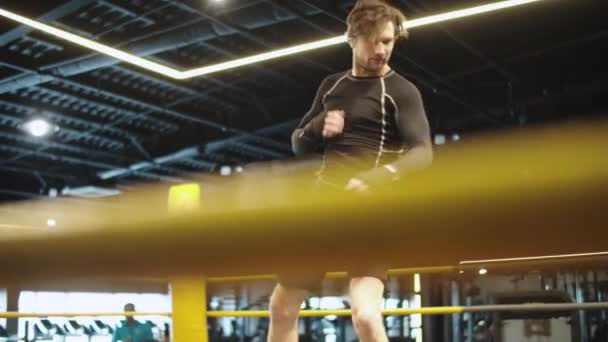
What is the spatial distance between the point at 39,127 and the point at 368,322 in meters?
10.2

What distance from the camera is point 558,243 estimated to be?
624mm

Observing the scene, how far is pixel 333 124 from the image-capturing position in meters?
1.60

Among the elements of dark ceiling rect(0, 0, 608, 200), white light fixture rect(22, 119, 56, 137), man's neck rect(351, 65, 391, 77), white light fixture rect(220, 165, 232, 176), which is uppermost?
dark ceiling rect(0, 0, 608, 200)

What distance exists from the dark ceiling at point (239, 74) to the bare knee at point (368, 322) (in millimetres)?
5524

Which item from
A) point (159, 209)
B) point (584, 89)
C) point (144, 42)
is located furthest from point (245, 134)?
point (159, 209)

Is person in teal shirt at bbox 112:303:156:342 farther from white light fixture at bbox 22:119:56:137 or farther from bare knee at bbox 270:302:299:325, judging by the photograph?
bare knee at bbox 270:302:299:325

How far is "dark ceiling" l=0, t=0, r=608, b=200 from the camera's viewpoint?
301 inches

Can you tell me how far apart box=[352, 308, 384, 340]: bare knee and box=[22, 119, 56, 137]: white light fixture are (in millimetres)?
10143

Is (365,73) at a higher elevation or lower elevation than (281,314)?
higher

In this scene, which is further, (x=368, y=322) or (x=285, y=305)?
(x=285, y=305)

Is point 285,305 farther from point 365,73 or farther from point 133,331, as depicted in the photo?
point 133,331

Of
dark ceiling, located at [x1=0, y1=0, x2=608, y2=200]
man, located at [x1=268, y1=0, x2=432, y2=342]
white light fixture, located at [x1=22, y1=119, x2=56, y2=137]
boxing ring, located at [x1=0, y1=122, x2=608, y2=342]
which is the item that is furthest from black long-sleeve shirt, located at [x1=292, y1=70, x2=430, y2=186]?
white light fixture, located at [x1=22, y1=119, x2=56, y2=137]

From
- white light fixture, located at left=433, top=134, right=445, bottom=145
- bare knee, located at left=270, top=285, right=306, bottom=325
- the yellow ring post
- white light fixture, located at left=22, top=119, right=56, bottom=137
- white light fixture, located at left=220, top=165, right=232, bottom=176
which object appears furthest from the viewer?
white light fixture, located at left=220, top=165, right=232, bottom=176

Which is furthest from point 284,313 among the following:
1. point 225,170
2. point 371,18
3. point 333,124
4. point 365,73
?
point 225,170
